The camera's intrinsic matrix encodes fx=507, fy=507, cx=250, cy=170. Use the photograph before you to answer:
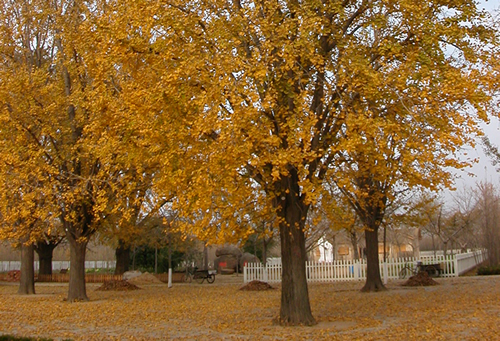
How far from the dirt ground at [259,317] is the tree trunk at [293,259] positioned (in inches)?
15.3

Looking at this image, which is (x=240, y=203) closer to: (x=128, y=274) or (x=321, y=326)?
(x=321, y=326)

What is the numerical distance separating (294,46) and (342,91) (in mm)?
1404

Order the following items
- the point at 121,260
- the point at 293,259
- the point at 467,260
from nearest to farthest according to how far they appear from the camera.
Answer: the point at 293,259, the point at 121,260, the point at 467,260

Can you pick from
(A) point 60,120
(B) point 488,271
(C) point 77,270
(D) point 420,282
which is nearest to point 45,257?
(C) point 77,270

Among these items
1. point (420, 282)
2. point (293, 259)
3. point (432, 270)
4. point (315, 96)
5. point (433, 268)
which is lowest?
point (420, 282)

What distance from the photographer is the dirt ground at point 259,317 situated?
9.59 meters

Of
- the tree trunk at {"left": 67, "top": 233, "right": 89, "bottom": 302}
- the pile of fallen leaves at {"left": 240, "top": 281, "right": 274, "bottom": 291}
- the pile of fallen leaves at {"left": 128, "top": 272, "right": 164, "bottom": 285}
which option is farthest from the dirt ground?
the pile of fallen leaves at {"left": 128, "top": 272, "right": 164, "bottom": 285}

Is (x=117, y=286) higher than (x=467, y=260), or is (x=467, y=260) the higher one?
(x=467, y=260)

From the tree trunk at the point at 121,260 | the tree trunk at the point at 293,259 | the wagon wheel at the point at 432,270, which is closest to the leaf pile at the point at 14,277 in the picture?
the tree trunk at the point at 121,260

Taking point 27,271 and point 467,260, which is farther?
point 467,260

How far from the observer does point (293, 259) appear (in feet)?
35.2

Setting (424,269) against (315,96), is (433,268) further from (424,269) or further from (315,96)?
(315,96)

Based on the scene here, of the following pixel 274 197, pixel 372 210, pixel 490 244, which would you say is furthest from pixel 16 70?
pixel 490 244

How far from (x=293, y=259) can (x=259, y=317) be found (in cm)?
263
